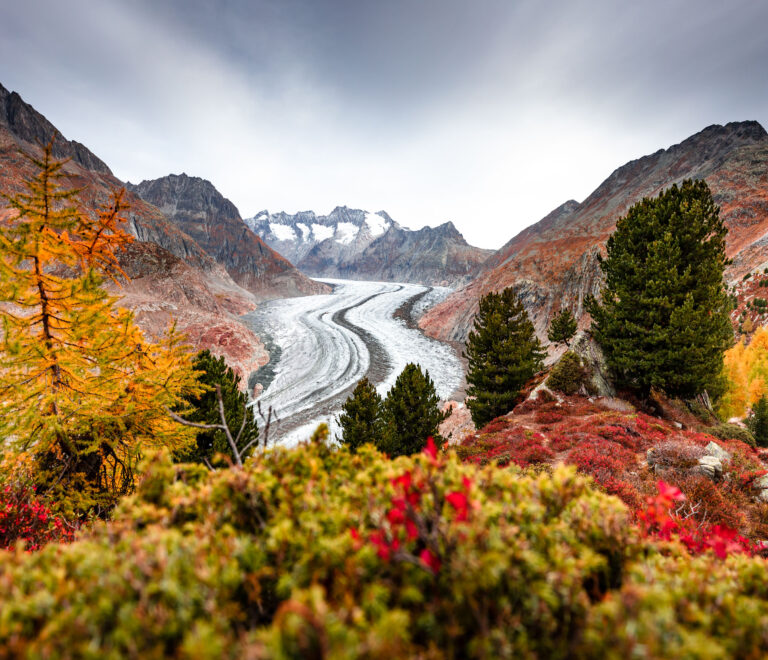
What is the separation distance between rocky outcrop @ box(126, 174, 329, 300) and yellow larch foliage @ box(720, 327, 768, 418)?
117 m

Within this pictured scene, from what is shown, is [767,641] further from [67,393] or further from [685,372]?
[685,372]

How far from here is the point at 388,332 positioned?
183ft

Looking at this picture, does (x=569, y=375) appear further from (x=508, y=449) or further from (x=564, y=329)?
(x=508, y=449)

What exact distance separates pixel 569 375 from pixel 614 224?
6311 centimetres

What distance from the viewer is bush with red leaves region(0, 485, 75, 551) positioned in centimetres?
529

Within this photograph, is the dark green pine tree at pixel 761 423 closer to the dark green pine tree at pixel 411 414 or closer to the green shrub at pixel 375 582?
the dark green pine tree at pixel 411 414

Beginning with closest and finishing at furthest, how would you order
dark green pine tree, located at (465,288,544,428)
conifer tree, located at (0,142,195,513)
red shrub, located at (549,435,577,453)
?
conifer tree, located at (0,142,195,513) → red shrub, located at (549,435,577,453) → dark green pine tree, located at (465,288,544,428)

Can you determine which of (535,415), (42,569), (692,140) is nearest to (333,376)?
(535,415)

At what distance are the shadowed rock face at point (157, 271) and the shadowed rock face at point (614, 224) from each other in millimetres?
32925

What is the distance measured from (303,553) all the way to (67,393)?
7036 millimetres

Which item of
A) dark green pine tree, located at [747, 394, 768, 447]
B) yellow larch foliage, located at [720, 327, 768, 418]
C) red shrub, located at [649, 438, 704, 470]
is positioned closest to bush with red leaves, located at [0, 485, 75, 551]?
red shrub, located at [649, 438, 704, 470]

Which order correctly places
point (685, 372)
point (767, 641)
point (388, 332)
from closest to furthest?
point (767, 641), point (685, 372), point (388, 332)

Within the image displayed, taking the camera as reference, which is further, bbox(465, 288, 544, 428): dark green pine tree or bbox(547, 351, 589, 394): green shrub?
bbox(465, 288, 544, 428): dark green pine tree

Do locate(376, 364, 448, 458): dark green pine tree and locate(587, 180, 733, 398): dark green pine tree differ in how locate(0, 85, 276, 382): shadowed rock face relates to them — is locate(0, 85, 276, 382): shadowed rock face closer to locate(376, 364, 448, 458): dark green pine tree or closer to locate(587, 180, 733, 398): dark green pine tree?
locate(376, 364, 448, 458): dark green pine tree
